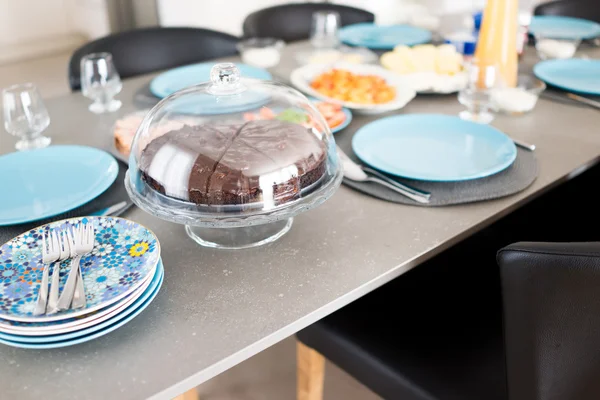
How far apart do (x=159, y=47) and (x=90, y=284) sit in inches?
47.9

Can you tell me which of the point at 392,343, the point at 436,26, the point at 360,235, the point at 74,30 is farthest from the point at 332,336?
the point at 74,30

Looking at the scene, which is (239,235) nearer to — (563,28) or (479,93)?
(479,93)

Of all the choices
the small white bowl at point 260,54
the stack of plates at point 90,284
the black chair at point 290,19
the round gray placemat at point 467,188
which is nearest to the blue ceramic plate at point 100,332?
the stack of plates at point 90,284

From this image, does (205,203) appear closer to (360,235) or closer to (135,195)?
(135,195)

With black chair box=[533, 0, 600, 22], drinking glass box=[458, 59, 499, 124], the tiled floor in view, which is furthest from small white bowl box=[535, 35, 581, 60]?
the tiled floor

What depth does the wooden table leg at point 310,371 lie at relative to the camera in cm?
115

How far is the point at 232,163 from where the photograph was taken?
29.0 inches

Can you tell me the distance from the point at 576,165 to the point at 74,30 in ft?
12.2

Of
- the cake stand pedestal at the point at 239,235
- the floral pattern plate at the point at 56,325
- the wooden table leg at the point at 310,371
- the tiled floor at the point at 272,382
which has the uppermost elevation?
the floral pattern plate at the point at 56,325

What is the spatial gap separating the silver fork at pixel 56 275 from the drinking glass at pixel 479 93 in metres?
0.82

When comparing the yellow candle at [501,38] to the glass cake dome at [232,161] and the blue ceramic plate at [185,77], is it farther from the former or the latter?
the glass cake dome at [232,161]

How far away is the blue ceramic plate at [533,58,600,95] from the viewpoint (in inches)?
51.9

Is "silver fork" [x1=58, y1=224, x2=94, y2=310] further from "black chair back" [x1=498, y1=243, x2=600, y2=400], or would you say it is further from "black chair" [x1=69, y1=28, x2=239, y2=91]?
"black chair" [x1=69, y1=28, x2=239, y2=91]

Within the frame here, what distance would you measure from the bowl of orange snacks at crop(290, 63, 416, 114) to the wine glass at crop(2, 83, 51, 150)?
1.78ft
